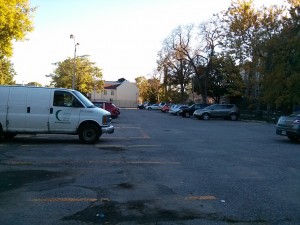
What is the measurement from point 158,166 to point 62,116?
5.76 meters

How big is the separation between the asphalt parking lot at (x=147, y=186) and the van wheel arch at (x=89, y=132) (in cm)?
127

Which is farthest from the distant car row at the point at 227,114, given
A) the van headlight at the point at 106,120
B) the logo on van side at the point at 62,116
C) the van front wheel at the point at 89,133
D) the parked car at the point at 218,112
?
the logo on van side at the point at 62,116

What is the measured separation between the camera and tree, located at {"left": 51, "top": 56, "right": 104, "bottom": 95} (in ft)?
268

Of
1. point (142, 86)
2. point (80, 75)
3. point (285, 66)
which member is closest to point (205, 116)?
point (285, 66)

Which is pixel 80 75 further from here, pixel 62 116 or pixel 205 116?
pixel 62 116

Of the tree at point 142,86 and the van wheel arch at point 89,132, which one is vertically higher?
the tree at point 142,86

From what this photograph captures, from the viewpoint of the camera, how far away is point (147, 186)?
25.2 feet

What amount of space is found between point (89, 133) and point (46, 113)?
5.71 ft

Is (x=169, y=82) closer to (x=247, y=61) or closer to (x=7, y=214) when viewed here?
(x=247, y=61)

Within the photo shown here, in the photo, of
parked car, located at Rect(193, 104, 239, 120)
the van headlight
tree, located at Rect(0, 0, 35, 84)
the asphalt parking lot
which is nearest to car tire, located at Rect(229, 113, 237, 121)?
parked car, located at Rect(193, 104, 239, 120)

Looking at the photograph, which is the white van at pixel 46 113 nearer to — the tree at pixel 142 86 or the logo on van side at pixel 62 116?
the logo on van side at pixel 62 116

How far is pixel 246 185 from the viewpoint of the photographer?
311 inches

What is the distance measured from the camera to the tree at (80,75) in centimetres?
8169

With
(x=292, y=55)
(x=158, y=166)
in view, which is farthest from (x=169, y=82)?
(x=158, y=166)
